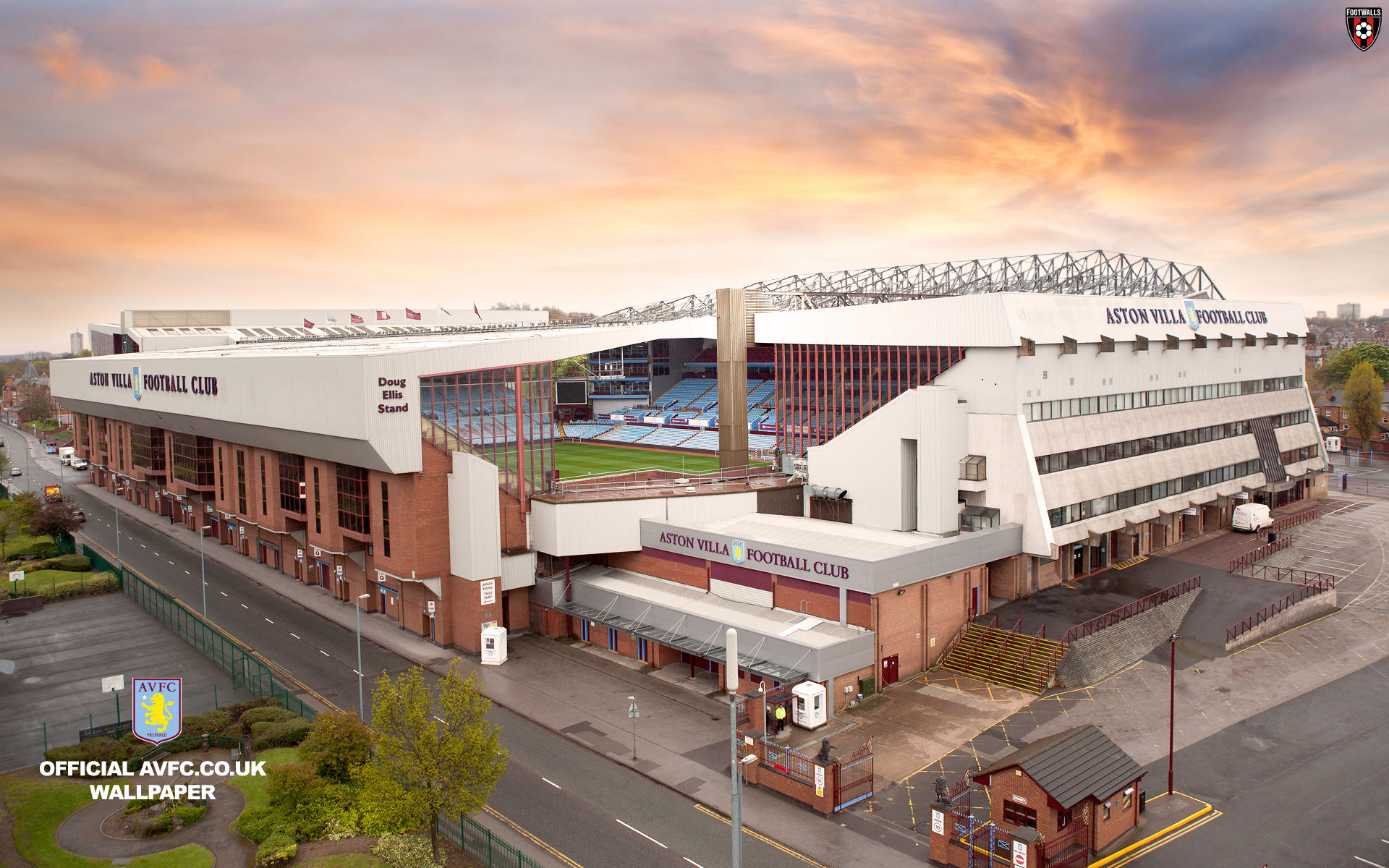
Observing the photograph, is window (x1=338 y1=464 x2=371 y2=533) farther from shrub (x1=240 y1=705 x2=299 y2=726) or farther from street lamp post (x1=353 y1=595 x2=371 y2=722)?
shrub (x1=240 y1=705 x2=299 y2=726)

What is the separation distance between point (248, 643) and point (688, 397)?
50.3 metres

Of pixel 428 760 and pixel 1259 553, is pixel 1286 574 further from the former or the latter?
pixel 428 760

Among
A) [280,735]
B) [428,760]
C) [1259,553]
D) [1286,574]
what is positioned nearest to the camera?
[428,760]

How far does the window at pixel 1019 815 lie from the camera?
76.5 ft

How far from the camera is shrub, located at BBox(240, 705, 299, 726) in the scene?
3177 cm

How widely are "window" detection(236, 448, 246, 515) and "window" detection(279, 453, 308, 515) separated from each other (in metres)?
6.54

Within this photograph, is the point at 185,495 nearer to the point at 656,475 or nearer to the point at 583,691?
the point at 656,475

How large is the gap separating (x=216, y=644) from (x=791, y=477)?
29.5 m

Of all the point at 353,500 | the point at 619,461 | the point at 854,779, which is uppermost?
the point at 353,500

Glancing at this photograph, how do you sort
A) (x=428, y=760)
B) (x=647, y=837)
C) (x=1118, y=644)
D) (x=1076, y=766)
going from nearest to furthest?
(x=428, y=760) → (x=1076, y=766) → (x=647, y=837) → (x=1118, y=644)

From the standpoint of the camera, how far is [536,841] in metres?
25.2

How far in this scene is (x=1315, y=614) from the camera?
41.5 metres

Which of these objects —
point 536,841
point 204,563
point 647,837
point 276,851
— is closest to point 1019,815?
point 647,837

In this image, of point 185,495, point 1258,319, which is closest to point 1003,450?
point 1258,319
